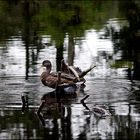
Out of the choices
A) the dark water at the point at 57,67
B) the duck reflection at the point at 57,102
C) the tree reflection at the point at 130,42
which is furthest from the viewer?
the tree reflection at the point at 130,42

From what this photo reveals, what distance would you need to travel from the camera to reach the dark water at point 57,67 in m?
12.1

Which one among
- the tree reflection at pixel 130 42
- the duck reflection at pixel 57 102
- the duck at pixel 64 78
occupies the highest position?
the tree reflection at pixel 130 42

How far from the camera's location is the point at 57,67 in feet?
61.8

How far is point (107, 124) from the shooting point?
40.8 feet

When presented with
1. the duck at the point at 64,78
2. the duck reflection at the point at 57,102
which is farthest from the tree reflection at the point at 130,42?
the duck reflection at the point at 57,102

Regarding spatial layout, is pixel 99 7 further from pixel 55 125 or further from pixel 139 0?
pixel 55 125

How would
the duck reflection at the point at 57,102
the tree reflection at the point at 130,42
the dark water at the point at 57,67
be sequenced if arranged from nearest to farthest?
the dark water at the point at 57,67
the duck reflection at the point at 57,102
the tree reflection at the point at 130,42

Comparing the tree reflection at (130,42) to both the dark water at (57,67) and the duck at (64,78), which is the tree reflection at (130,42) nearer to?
the dark water at (57,67)

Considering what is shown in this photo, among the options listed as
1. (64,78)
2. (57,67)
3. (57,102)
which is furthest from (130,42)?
(57,102)

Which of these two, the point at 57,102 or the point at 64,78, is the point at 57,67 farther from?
the point at 57,102

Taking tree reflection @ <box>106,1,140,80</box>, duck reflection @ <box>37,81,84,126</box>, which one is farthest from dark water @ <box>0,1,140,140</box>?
tree reflection @ <box>106,1,140,80</box>

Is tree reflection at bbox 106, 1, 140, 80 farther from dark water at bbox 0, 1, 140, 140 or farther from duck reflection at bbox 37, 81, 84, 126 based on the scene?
duck reflection at bbox 37, 81, 84, 126

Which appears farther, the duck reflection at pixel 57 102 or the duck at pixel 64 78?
the duck at pixel 64 78

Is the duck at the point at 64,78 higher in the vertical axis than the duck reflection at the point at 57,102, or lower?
higher
